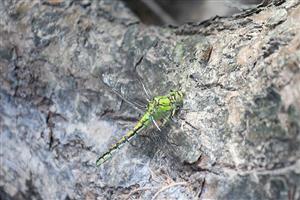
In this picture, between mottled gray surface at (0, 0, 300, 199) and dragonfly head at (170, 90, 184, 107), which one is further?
dragonfly head at (170, 90, 184, 107)

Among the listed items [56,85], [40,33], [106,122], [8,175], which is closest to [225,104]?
[106,122]

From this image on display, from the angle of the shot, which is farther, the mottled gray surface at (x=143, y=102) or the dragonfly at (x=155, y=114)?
the dragonfly at (x=155, y=114)

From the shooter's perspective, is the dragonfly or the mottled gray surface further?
the dragonfly

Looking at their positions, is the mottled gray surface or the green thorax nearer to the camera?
the mottled gray surface

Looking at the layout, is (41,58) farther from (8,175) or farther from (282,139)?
(282,139)
